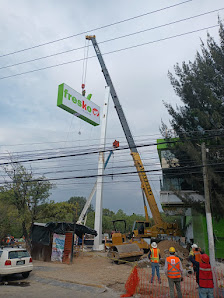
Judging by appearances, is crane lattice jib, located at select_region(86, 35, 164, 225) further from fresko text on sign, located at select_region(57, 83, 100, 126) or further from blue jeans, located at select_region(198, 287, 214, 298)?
blue jeans, located at select_region(198, 287, 214, 298)

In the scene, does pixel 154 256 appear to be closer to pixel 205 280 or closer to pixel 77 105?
pixel 205 280

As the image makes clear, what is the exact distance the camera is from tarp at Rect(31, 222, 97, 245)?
53.0ft

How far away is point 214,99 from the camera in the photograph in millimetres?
13742

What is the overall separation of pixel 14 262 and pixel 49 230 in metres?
6.13

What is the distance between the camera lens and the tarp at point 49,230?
16141 millimetres

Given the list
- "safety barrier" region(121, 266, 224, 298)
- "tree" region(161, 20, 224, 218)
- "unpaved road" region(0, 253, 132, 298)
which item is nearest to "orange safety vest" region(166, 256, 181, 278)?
"safety barrier" region(121, 266, 224, 298)

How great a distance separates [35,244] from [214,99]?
15.0 metres

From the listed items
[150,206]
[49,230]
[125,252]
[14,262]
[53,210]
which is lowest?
[125,252]

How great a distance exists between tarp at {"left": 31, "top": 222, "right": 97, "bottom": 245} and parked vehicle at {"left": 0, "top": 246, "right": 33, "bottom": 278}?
16.3 feet

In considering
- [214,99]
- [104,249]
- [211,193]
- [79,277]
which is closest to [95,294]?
[79,277]

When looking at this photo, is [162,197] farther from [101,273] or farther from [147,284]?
[147,284]

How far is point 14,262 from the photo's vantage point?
1041 centimetres

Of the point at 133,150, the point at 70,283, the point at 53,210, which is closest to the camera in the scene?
the point at 70,283

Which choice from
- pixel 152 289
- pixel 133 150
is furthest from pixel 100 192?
pixel 152 289
